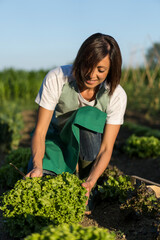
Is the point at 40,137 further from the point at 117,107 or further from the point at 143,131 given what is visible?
the point at 143,131

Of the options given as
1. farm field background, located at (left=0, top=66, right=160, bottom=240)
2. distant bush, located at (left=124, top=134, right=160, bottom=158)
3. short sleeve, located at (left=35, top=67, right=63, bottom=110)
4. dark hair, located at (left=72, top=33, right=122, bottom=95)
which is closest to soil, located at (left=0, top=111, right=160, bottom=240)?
farm field background, located at (left=0, top=66, right=160, bottom=240)

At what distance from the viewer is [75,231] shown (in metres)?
1.47

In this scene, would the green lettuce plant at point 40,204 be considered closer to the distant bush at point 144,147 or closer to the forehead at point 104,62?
the forehead at point 104,62

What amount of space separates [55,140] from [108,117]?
624mm

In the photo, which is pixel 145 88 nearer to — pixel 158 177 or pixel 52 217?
pixel 158 177

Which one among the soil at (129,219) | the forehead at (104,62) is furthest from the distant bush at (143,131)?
the forehead at (104,62)

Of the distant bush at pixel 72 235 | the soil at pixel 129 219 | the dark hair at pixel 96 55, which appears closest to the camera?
the distant bush at pixel 72 235

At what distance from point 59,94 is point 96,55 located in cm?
59

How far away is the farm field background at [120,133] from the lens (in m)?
2.41

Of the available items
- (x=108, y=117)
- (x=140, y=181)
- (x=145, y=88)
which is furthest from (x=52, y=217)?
(x=145, y=88)

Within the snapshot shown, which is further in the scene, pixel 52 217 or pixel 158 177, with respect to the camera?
pixel 158 177

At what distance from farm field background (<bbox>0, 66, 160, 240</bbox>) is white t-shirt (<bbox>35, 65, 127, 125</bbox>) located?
917 mm

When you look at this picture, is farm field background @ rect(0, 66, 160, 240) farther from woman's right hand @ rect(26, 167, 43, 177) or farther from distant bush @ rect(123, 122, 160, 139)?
woman's right hand @ rect(26, 167, 43, 177)

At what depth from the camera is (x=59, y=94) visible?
9.06 ft
